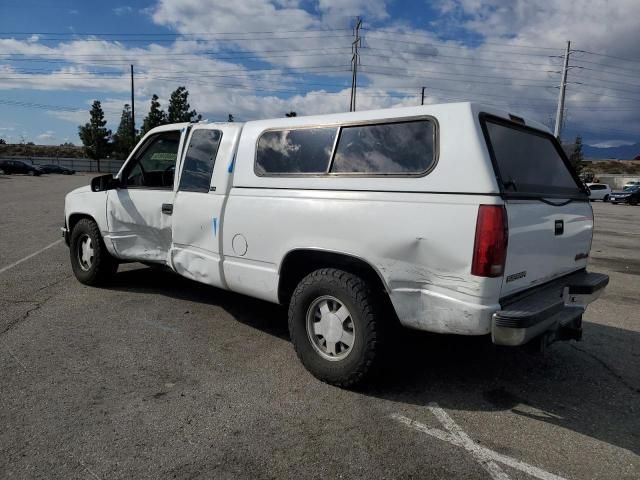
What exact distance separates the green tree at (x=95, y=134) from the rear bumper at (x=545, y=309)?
69.4 m

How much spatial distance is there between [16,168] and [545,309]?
199ft

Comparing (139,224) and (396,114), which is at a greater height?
(396,114)

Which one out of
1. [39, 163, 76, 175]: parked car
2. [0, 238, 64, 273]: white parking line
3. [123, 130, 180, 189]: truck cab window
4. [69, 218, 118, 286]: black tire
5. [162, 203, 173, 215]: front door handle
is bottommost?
[39, 163, 76, 175]: parked car

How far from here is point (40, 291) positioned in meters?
6.01

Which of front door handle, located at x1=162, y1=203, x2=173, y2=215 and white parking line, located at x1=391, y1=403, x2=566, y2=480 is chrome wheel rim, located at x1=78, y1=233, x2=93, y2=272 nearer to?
A: front door handle, located at x1=162, y1=203, x2=173, y2=215

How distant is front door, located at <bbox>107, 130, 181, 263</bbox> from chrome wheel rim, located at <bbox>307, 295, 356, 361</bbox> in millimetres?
2130

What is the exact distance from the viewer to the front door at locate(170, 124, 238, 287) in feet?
14.8

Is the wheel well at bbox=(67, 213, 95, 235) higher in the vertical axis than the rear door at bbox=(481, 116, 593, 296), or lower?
lower

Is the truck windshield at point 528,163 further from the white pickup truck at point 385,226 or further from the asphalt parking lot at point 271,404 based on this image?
the asphalt parking lot at point 271,404

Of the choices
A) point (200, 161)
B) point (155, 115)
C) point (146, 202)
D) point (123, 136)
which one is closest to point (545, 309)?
point (200, 161)

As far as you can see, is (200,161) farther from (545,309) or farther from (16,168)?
(16,168)

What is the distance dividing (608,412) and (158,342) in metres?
3.64

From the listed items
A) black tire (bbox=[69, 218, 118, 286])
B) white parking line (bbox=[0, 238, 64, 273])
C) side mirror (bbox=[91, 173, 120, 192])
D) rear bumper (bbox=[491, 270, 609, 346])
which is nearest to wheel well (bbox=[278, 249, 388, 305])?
rear bumper (bbox=[491, 270, 609, 346])

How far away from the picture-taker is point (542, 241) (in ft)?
11.3
